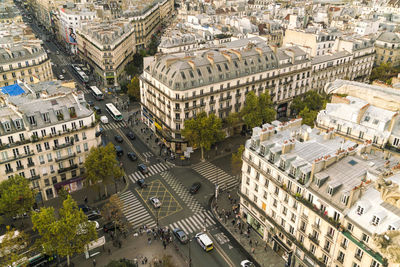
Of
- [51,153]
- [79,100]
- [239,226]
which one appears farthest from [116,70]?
[239,226]

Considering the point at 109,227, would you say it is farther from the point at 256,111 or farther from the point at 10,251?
the point at 256,111

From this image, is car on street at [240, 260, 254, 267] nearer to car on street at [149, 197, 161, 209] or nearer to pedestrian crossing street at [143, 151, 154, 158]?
car on street at [149, 197, 161, 209]

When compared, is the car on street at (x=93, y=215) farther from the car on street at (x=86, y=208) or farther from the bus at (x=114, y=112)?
the bus at (x=114, y=112)

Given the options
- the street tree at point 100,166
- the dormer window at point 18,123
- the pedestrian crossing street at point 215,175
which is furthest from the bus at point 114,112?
the dormer window at point 18,123

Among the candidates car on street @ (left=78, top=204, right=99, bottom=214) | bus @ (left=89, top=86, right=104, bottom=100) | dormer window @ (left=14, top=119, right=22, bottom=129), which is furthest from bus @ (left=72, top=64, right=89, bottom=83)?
car on street @ (left=78, top=204, right=99, bottom=214)

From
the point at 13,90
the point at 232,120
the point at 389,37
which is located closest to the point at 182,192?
the point at 232,120

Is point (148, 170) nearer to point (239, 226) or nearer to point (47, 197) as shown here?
point (47, 197)

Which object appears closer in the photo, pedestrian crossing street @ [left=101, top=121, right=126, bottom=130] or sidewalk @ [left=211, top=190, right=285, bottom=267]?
sidewalk @ [left=211, top=190, right=285, bottom=267]

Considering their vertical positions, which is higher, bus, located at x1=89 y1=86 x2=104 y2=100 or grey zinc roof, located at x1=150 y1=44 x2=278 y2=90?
grey zinc roof, located at x1=150 y1=44 x2=278 y2=90
